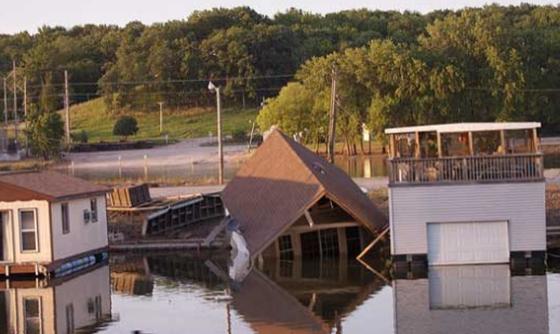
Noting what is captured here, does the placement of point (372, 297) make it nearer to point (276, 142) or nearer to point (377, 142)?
point (276, 142)

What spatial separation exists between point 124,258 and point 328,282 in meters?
9.61

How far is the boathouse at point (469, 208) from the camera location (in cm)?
3184

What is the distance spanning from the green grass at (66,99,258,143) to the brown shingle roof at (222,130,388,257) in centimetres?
7224

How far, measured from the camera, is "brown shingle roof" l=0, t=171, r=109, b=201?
33.6 m

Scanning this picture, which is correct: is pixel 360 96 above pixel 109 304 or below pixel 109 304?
above

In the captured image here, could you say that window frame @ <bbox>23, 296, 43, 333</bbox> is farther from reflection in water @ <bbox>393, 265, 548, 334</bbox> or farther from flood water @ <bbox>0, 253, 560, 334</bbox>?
reflection in water @ <bbox>393, 265, 548, 334</bbox>

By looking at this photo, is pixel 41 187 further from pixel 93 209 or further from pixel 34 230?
pixel 93 209

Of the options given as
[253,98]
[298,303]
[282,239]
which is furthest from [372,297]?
[253,98]

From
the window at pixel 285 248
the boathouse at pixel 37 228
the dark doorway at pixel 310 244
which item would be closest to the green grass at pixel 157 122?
the dark doorway at pixel 310 244

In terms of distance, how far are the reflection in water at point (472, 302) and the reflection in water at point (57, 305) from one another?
739 centimetres

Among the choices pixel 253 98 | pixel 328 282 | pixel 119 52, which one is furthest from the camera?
pixel 119 52

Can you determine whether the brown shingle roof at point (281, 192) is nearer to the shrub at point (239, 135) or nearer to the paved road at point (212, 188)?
the paved road at point (212, 188)

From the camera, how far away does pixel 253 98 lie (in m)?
130

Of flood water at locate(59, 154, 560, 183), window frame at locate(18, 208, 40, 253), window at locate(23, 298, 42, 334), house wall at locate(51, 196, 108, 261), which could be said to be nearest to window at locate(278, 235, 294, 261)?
house wall at locate(51, 196, 108, 261)
